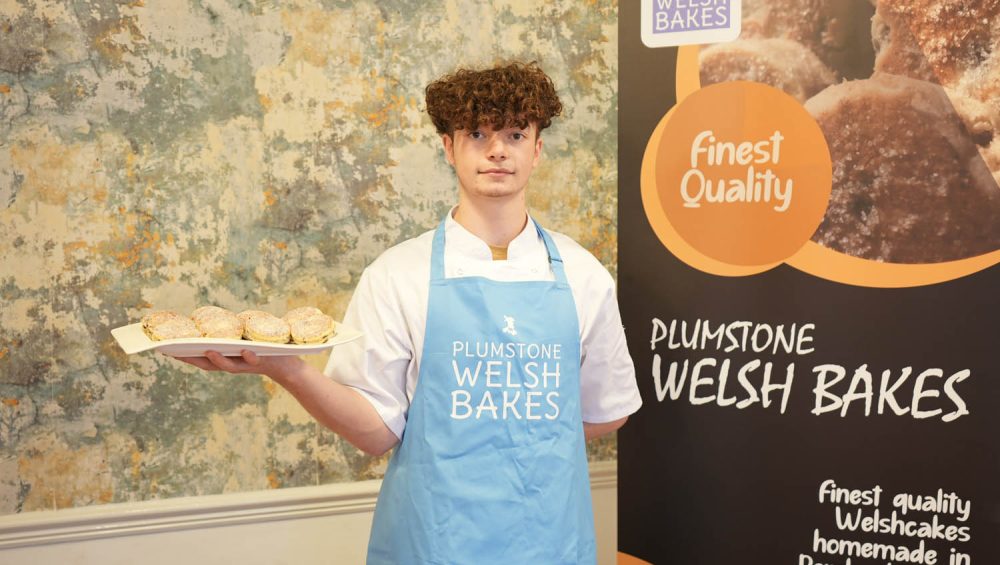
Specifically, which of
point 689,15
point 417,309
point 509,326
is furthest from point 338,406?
point 689,15

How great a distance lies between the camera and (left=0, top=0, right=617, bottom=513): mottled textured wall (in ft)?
7.40

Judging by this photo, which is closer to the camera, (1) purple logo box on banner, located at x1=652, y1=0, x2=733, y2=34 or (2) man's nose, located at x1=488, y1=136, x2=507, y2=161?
(2) man's nose, located at x1=488, y1=136, x2=507, y2=161

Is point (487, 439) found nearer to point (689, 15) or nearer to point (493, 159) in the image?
point (493, 159)

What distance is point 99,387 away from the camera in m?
2.33

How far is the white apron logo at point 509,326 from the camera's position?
5.92 ft

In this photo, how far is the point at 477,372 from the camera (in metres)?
1.79

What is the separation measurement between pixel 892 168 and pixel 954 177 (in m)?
0.12

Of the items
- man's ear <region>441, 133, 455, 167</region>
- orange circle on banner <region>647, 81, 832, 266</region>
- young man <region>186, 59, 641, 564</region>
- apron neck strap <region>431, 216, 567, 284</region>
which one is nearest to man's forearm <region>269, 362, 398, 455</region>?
young man <region>186, 59, 641, 564</region>

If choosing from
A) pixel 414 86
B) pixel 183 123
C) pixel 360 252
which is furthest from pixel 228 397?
pixel 414 86

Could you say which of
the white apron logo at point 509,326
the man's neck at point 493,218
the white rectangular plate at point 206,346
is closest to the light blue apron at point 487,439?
the white apron logo at point 509,326

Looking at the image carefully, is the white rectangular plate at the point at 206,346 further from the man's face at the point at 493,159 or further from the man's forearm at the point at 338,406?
the man's face at the point at 493,159

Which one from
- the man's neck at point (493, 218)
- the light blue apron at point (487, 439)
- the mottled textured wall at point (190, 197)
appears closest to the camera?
the light blue apron at point (487, 439)

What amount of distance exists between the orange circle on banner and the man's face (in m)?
0.43

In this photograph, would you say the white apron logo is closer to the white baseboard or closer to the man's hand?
the man's hand
